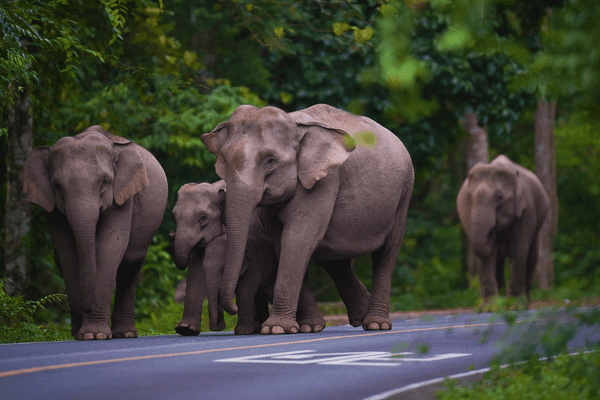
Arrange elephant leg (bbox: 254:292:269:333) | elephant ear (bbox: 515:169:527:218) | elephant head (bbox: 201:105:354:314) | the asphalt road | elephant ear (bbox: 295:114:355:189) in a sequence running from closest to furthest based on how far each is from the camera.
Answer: the asphalt road → elephant head (bbox: 201:105:354:314) → elephant ear (bbox: 295:114:355:189) → elephant leg (bbox: 254:292:269:333) → elephant ear (bbox: 515:169:527:218)

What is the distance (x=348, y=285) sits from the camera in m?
13.9

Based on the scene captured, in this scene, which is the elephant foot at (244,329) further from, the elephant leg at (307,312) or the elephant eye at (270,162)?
the elephant eye at (270,162)

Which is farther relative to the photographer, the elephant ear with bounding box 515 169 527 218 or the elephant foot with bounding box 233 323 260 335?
the elephant ear with bounding box 515 169 527 218

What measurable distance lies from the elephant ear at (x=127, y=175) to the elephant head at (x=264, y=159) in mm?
853

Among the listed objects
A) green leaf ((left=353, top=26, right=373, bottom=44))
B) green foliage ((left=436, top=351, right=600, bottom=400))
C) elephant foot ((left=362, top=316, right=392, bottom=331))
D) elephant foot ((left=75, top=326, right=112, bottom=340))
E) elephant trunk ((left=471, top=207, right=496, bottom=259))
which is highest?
green leaf ((left=353, top=26, right=373, bottom=44))

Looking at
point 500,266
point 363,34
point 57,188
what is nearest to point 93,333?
point 57,188

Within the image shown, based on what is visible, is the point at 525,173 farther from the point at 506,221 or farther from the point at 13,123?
the point at 13,123

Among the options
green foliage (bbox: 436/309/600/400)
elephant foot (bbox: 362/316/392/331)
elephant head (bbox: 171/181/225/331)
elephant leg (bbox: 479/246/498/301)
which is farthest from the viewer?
elephant leg (bbox: 479/246/498/301)

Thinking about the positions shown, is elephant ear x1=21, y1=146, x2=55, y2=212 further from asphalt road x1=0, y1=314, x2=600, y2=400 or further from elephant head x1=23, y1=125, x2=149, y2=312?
asphalt road x1=0, y1=314, x2=600, y2=400

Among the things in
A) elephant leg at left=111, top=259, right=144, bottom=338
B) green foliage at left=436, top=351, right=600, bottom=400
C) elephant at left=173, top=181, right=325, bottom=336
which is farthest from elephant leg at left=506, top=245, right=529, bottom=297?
green foliage at left=436, top=351, right=600, bottom=400

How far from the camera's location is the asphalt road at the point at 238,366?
6.71 metres

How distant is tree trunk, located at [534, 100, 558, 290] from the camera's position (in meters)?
27.2

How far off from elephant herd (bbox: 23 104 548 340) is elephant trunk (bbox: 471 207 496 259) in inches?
210

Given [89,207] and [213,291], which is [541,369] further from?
[213,291]
